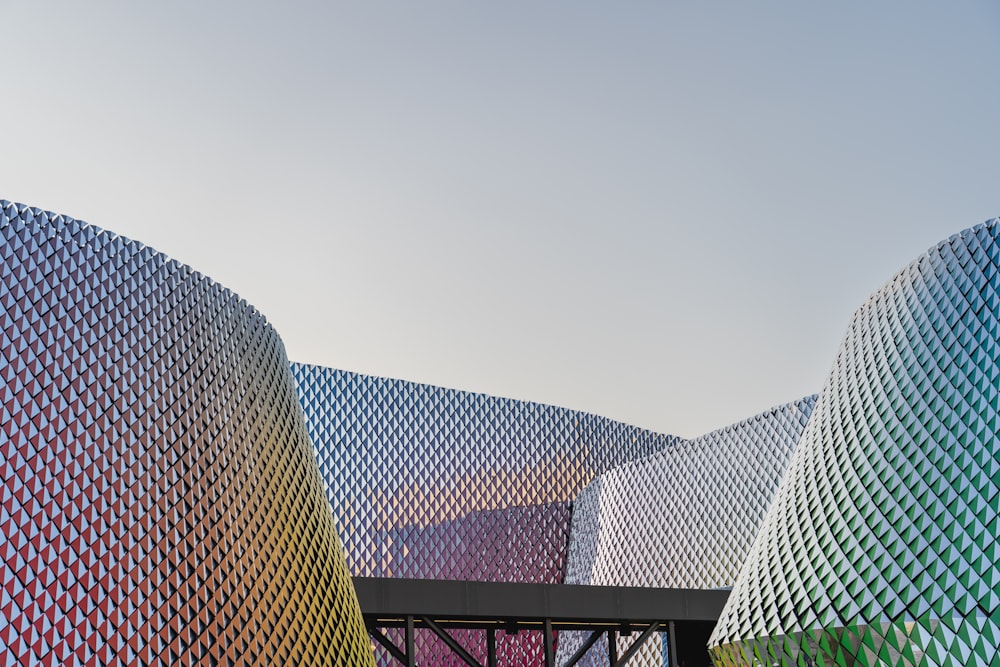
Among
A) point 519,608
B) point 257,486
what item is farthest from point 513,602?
point 257,486

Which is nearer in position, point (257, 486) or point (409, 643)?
point (257, 486)

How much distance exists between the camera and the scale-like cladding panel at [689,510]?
39000 mm

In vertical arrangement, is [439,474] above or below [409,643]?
above

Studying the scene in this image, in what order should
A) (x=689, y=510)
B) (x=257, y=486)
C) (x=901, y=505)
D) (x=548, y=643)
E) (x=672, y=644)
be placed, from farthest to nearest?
(x=689, y=510) → (x=672, y=644) → (x=548, y=643) → (x=257, y=486) → (x=901, y=505)

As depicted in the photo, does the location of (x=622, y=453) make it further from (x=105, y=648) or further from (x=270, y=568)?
(x=105, y=648)

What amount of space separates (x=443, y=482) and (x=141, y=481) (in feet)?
84.8

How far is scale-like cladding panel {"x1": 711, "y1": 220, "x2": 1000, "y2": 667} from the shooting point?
21.8m

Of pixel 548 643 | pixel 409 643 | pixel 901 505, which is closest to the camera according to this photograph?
pixel 901 505

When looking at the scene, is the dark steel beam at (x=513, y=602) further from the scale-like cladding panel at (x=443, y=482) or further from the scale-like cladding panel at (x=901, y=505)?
the scale-like cladding panel at (x=443, y=482)

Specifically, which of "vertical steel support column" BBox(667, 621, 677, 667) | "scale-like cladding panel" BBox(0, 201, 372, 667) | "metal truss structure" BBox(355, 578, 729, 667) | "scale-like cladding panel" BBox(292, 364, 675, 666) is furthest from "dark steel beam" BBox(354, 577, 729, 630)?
Answer: "scale-like cladding panel" BBox(292, 364, 675, 666)

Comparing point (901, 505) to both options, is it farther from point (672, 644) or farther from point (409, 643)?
point (409, 643)

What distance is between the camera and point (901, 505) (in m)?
23.6

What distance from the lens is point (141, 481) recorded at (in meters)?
22.1

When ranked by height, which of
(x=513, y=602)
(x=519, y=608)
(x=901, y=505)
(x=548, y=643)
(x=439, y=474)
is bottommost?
(x=548, y=643)
